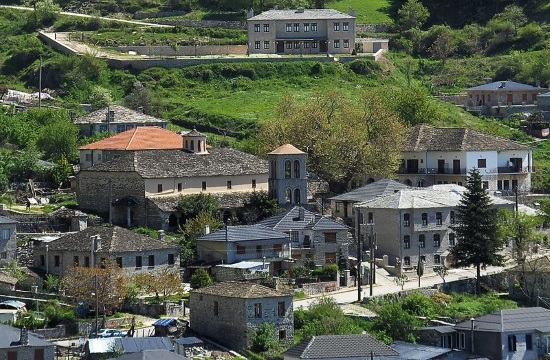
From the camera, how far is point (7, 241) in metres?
92.6

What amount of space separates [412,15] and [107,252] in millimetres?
75939

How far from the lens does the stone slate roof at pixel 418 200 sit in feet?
329

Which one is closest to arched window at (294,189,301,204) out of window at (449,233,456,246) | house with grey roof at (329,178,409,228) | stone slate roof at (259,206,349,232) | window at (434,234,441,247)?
house with grey roof at (329,178,409,228)

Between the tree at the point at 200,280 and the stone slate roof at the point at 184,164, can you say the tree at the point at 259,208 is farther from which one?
the tree at the point at 200,280

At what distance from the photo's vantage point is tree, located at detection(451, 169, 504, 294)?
9594 cm

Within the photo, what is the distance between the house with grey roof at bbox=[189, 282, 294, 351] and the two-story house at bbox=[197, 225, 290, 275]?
904 cm

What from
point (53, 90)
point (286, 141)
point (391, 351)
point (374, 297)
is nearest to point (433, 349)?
point (391, 351)

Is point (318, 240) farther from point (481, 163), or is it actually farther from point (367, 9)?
point (367, 9)

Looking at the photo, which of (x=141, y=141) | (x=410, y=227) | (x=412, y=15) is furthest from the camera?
(x=412, y=15)

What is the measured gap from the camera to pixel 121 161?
103062mm

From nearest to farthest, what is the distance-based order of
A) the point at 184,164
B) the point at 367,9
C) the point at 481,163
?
1. the point at 184,164
2. the point at 481,163
3. the point at 367,9

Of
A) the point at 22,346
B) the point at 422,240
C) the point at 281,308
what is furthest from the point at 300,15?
the point at 22,346

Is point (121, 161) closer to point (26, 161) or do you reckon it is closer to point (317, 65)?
point (26, 161)

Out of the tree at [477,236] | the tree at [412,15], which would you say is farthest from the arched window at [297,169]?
the tree at [412,15]
